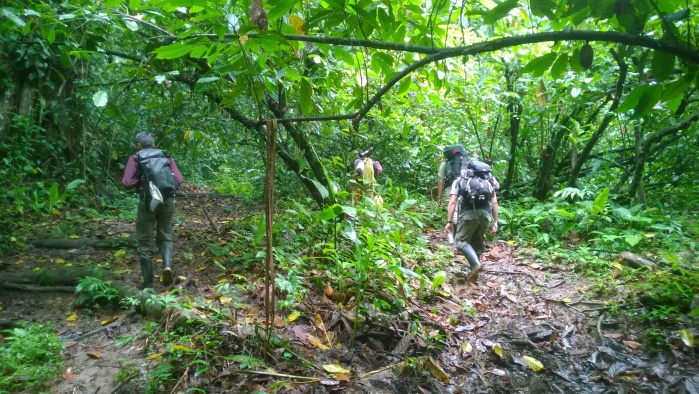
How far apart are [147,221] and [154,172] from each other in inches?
25.7

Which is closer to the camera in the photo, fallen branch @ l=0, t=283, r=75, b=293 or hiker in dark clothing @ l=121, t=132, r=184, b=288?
fallen branch @ l=0, t=283, r=75, b=293

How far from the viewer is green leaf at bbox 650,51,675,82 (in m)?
1.94

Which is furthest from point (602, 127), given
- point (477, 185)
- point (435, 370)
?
point (435, 370)

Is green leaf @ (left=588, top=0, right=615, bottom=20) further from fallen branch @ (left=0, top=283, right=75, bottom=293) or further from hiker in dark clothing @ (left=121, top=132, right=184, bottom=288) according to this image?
fallen branch @ (left=0, top=283, right=75, bottom=293)

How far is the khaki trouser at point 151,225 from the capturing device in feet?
16.5

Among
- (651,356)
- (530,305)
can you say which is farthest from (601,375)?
(530,305)

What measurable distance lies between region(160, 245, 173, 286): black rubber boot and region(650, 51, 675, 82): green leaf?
4.96 m

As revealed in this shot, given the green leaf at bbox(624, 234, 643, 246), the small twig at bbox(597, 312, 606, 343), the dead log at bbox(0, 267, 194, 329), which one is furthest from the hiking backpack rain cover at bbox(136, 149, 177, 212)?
the green leaf at bbox(624, 234, 643, 246)

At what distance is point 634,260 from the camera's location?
5.65 meters

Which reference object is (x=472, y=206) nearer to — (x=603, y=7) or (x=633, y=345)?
(x=633, y=345)

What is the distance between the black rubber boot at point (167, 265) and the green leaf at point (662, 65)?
496cm

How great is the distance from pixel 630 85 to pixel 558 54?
657 centimetres

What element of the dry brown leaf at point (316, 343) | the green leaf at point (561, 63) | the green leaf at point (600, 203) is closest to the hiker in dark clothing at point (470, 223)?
the green leaf at point (600, 203)

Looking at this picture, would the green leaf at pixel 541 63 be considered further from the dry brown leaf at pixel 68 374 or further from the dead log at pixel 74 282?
the dry brown leaf at pixel 68 374
